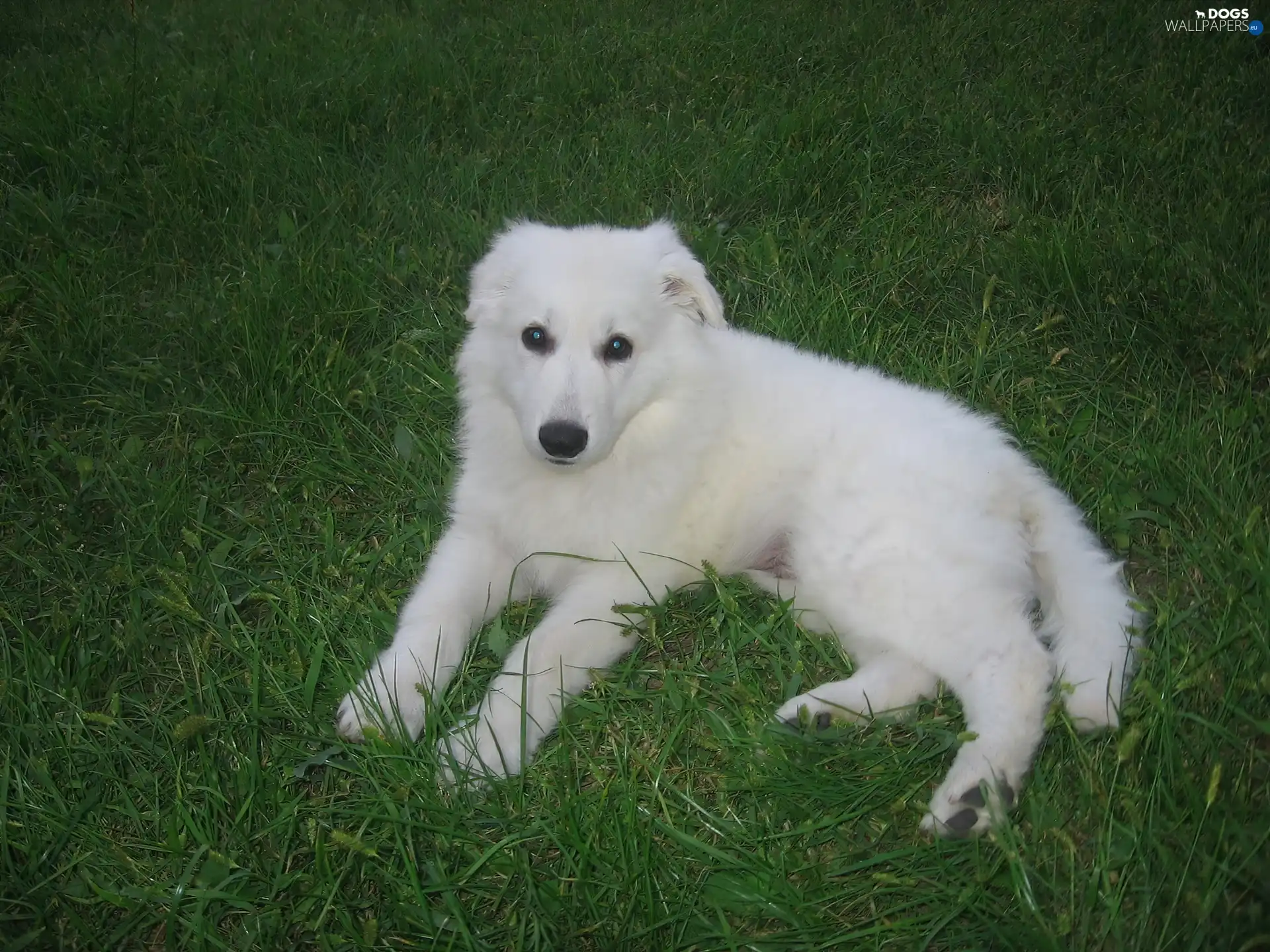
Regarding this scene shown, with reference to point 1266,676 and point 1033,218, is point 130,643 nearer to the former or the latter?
point 1266,676

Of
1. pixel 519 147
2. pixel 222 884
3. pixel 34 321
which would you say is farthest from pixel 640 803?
pixel 519 147

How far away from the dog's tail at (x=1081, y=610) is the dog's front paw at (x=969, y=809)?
9.7 inches

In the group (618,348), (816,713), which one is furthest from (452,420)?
(816,713)

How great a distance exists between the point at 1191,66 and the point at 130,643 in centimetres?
564

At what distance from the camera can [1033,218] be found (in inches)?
157

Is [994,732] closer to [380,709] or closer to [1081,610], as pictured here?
[1081,610]

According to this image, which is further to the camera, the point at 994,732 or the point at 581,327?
the point at 581,327

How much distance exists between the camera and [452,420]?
3422 millimetres

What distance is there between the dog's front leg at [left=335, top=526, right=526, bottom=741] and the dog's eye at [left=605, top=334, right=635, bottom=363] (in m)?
0.64

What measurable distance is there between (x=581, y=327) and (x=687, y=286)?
1.17ft

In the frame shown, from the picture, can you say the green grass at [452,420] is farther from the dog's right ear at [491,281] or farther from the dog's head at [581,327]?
the dog's right ear at [491,281]

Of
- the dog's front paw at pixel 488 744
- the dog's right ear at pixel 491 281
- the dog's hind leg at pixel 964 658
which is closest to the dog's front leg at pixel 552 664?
the dog's front paw at pixel 488 744

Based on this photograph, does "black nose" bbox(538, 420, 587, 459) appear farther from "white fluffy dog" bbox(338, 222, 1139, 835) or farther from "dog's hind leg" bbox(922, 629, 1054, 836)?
"dog's hind leg" bbox(922, 629, 1054, 836)

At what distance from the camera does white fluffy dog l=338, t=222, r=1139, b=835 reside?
87.3 inches
